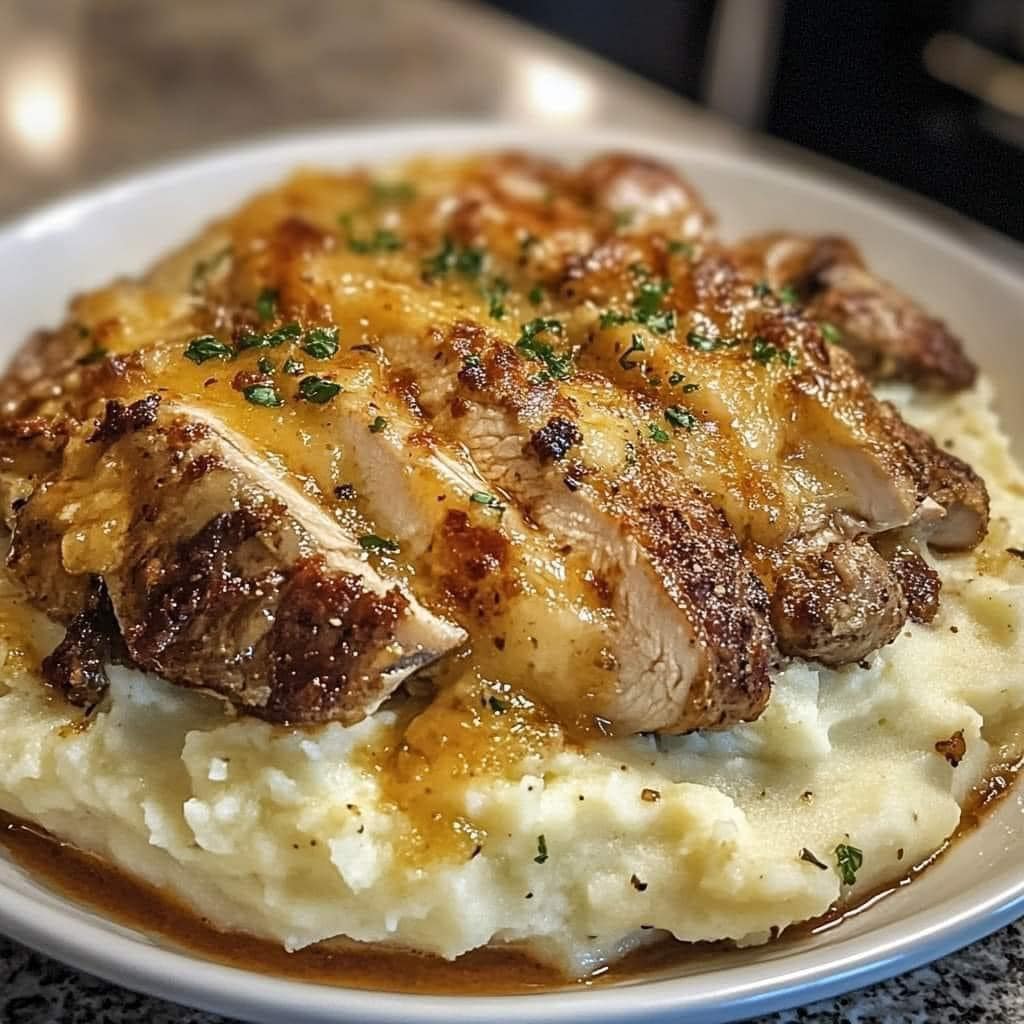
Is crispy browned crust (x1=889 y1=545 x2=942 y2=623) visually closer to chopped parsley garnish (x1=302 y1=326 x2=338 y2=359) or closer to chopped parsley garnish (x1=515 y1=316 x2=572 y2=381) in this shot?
chopped parsley garnish (x1=515 y1=316 x2=572 y2=381)

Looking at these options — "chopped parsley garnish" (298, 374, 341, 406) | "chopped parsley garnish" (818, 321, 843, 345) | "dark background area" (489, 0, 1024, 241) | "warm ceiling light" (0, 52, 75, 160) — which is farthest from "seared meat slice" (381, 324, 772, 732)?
"dark background area" (489, 0, 1024, 241)

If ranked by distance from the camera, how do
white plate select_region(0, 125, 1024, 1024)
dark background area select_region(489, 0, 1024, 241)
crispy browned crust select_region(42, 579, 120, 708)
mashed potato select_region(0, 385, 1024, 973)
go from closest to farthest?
white plate select_region(0, 125, 1024, 1024) < mashed potato select_region(0, 385, 1024, 973) < crispy browned crust select_region(42, 579, 120, 708) < dark background area select_region(489, 0, 1024, 241)

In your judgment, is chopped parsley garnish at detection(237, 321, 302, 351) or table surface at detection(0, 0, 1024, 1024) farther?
table surface at detection(0, 0, 1024, 1024)

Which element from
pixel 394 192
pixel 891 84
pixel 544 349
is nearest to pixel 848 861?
pixel 544 349

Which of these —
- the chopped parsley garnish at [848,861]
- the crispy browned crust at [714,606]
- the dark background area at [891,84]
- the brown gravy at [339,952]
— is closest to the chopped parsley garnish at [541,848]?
the brown gravy at [339,952]

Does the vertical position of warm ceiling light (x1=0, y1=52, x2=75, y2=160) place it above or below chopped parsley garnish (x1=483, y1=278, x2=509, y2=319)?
below

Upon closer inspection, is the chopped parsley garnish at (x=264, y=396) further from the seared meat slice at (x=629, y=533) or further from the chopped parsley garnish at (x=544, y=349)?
the chopped parsley garnish at (x=544, y=349)

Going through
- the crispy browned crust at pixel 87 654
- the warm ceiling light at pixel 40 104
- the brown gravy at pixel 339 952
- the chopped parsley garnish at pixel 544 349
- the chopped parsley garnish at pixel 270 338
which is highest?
the chopped parsley garnish at pixel 544 349
